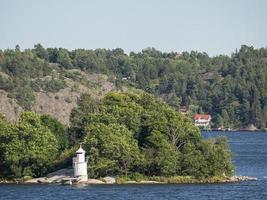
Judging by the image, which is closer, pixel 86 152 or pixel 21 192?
pixel 21 192

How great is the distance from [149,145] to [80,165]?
7137 millimetres

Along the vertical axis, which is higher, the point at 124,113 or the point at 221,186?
the point at 124,113

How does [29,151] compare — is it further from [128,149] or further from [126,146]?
[128,149]

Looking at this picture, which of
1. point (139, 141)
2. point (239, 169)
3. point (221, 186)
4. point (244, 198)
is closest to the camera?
point (244, 198)

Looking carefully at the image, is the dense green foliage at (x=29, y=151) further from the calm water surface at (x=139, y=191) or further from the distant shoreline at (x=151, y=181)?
the calm water surface at (x=139, y=191)

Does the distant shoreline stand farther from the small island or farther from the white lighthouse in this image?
the white lighthouse

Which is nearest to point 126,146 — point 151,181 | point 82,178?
point 151,181

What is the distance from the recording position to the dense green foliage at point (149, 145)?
10444cm

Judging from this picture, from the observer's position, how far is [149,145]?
350ft

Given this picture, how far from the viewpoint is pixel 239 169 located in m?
131

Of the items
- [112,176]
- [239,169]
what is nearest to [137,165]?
[112,176]

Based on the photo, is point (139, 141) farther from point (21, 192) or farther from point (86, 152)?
point (21, 192)

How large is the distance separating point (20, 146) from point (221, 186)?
18.5m

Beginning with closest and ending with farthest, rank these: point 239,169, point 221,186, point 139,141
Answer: point 221,186 → point 139,141 → point 239,169
